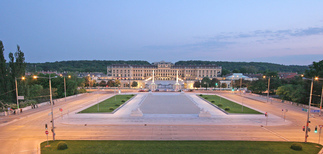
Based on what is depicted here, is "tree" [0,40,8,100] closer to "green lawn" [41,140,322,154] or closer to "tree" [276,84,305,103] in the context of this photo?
"green lawn" [41,140,322,154]

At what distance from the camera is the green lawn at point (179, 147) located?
615 inches

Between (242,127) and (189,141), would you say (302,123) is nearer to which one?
(242,127)

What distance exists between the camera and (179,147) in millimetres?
16359

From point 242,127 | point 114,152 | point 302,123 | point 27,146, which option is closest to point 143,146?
point 114,152

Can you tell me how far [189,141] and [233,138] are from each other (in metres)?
5.10

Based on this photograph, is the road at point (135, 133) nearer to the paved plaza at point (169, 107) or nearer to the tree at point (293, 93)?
the paved plaza at point (169, 107)

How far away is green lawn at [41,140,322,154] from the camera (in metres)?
15.6

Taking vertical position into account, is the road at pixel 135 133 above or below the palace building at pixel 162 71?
below

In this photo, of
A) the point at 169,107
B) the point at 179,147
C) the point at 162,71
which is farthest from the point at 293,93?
the point at 162,71

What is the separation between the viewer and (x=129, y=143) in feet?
56.5

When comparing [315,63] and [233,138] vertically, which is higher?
[315,63]

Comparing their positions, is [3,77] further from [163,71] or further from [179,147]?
[163,71]

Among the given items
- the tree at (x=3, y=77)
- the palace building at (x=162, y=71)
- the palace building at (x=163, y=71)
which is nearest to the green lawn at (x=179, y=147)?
the tree at (x=3, y=77)

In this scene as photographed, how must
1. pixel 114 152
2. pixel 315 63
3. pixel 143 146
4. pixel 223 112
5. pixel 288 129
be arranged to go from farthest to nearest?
pixel 315 63 < pixel 223 112 < pixel 288 129 < pixel 143 146 < pixel 114 152
